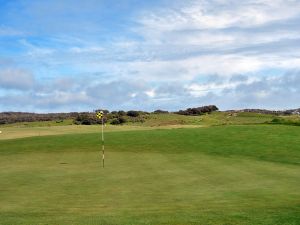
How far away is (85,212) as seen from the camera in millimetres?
18656

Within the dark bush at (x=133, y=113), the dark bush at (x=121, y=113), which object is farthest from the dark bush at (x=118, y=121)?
the dark bush at (x=121, y=113)

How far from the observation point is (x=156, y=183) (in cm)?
→ 2595

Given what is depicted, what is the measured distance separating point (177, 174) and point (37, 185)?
25.9 ft

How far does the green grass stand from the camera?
1736 centimetres

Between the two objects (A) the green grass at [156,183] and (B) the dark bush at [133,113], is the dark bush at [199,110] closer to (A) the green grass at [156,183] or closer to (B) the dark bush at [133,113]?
(B) the dark bush at [133,113]

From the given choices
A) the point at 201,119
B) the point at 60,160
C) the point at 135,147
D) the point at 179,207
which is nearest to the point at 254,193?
the point at 179,207

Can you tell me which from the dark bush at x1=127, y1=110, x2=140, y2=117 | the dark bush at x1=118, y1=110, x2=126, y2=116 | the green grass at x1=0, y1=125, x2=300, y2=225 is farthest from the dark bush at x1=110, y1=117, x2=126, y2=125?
the green grass at x1=0, y1=125, x2=300, y2=225

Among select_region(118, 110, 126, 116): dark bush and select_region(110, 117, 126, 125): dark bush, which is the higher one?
select_region(118, 110, 126, 116): dark bush

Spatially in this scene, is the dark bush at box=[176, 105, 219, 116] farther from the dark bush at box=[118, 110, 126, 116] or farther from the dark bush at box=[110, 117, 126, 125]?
the dark bush at box=[110, 117, 126, 125]

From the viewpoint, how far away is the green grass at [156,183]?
17.4 meters

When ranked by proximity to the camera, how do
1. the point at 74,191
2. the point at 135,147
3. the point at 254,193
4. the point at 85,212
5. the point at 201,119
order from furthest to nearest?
the point at 201,119 → the point at 135,147 → the point at 74,191 → the point at 254,193 → the point at 85,212

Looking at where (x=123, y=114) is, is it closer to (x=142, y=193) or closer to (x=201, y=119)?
(x=201, y=119)

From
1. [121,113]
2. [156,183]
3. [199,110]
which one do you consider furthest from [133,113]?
[156,183]

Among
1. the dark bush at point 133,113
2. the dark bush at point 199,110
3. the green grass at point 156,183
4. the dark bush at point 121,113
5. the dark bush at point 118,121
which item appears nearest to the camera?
the green grass at point 156,183
